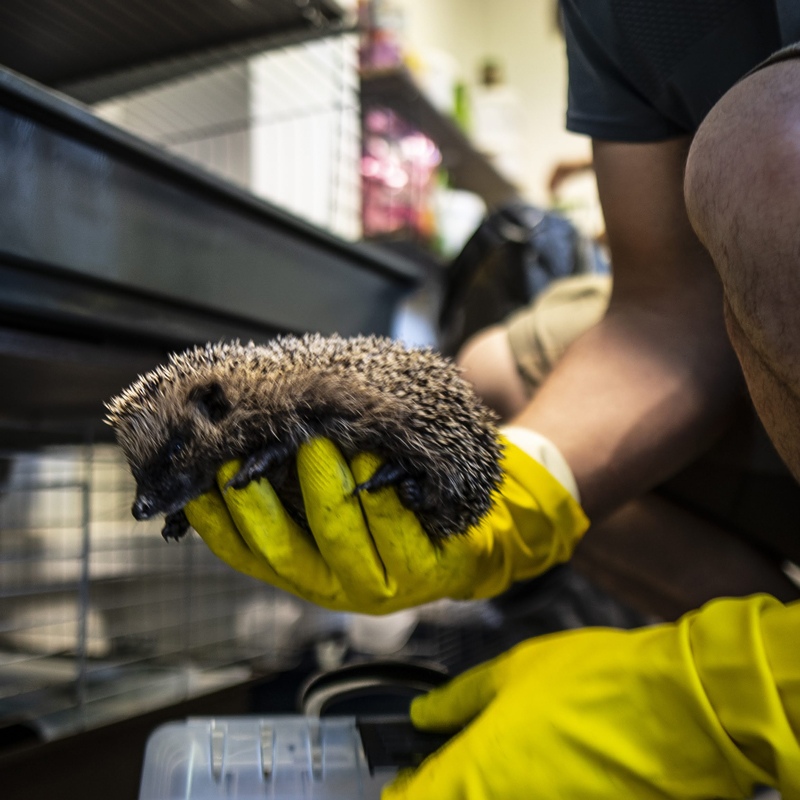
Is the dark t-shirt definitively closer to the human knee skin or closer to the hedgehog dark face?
the human knee skin

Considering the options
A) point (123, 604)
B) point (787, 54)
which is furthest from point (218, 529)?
point (123, 604)

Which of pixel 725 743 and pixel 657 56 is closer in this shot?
pixel 725 743

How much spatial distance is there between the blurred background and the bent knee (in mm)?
696

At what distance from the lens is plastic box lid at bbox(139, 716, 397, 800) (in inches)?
27.1

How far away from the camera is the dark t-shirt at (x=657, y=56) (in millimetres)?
830

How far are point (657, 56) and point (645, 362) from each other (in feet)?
1.35

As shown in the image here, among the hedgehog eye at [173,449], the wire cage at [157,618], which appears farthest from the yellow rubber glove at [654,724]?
the wire cage at [157,618]

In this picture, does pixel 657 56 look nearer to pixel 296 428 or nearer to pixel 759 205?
pixel 759 205

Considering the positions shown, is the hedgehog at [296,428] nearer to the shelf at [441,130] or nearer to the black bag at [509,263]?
the black bag at [509,263]

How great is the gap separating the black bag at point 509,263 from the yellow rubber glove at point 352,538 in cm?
125

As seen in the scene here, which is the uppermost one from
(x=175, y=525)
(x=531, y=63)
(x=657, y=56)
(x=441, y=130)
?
(x=531, y=63)

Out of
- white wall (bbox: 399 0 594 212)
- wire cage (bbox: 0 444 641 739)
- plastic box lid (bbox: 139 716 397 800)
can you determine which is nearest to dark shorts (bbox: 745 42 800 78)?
plastic box lid (bbox: 139 716 397 800)

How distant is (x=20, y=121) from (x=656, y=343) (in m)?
0.89

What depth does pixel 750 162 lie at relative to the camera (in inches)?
22.3
